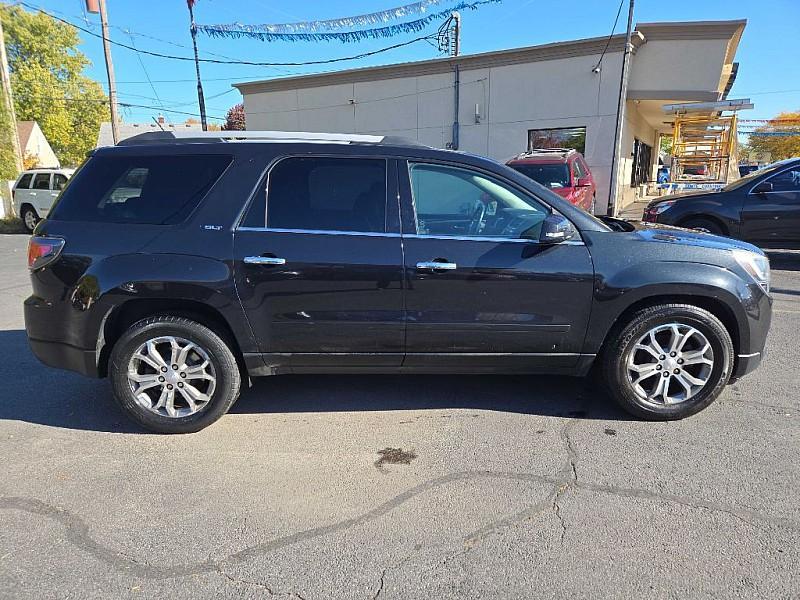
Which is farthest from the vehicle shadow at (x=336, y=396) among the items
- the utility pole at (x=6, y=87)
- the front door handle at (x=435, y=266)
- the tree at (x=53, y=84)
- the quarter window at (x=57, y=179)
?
the tree at (x=53, y=84)

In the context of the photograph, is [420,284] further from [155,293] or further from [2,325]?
[2,325]

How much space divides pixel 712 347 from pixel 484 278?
5.20ft

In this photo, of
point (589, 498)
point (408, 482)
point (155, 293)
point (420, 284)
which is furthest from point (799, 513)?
point (155, 293)

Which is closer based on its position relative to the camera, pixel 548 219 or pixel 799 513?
pixel 799 513

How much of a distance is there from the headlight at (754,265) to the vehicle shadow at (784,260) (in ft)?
20.3

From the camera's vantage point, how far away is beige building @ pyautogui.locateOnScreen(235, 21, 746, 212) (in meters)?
15.3

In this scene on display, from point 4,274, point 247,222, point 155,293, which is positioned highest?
point 247,222

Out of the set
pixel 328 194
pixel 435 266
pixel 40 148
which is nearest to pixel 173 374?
pixel 328 194

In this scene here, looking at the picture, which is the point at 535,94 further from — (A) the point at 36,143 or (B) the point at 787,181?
(A) the point at 36,143

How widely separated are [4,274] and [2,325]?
440 cm

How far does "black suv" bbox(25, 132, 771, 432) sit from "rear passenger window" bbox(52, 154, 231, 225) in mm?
12

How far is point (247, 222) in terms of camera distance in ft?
10.9

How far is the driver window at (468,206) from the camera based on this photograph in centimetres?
340

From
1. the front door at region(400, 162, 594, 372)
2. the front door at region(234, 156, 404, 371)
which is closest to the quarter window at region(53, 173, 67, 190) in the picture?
the front door at region(234, 156, 404, 371)
